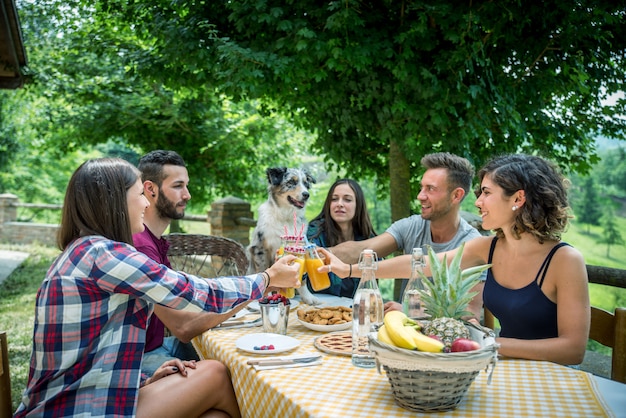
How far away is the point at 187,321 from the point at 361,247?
1490 millimetres

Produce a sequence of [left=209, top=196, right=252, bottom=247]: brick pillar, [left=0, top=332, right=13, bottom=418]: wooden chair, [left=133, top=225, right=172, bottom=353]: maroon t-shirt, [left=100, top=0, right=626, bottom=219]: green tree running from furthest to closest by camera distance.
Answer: [left=209, top=196, right=252, bottom=247]: brick pillar, [left=100, top=0, right=626, bottom=219]: green tree, [left=133, top=225, right=172, bottom=353]: maroon t-shirt, [left=0, top=332, right=13, bottom=418]: wooden chair

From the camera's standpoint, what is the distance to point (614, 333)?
6.85 ft

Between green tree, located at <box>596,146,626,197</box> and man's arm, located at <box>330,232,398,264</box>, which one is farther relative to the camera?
green tree, located at <box>596,146,626,197</box>

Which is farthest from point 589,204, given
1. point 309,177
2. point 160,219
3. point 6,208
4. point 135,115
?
point 6,208

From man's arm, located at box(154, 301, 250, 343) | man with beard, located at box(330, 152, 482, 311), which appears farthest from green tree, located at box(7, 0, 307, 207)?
man's arm, located at box(154, 301, 250, 343)

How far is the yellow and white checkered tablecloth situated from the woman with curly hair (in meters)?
0.36

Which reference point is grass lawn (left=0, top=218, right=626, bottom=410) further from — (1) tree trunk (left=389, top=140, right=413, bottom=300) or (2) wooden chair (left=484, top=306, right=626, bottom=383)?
(1) tree trunk (left=389, top=140, right=413, bottom=300)

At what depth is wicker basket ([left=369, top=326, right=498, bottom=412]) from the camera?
1292 mm

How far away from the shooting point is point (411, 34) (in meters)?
4.24

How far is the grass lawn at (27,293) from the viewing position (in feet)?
17.0

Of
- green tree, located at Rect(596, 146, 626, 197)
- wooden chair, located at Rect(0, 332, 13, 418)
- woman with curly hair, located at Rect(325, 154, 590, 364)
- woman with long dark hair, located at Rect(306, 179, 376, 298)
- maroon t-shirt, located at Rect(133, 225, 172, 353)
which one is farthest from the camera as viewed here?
green tree, located at Rect(596, 146, 626, 197)

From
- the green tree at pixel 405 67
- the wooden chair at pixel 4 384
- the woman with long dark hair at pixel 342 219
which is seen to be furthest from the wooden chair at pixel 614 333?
the green tree at pixel 405 67

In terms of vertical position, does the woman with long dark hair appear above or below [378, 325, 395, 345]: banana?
above

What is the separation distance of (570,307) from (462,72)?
2721 mm
